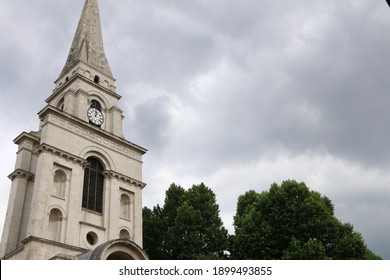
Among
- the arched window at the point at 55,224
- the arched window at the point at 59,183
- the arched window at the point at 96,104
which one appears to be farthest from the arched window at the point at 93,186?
the arched window at the point at 96,104

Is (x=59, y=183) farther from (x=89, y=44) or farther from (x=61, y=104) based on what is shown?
(x=89, y=44)

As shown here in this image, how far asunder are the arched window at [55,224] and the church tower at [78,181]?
2.8 inches

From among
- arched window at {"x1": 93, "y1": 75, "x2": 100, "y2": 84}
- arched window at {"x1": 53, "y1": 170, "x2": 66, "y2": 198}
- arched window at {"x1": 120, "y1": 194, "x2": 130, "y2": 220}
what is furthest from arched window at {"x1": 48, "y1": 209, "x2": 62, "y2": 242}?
arched window at {"x1": 93, "y1": 75, "x2": 100, "y2": 84}

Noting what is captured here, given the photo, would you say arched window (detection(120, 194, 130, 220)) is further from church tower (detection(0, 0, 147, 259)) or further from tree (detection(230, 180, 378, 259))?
tree (detection(230, 180, 378, 259))

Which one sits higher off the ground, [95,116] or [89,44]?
[89,44]

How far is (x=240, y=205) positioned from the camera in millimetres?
44500

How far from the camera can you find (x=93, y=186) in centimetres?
3600

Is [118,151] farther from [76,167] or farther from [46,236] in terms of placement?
[46,236]

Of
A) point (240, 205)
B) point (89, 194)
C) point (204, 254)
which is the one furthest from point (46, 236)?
point (240, 205)

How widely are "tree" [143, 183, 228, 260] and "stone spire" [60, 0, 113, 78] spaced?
14497 millimetres

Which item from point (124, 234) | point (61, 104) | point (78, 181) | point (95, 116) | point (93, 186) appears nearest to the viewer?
point (78, 181)

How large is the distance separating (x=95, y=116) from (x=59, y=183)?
8.39 meters

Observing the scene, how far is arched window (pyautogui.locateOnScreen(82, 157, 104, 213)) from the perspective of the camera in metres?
35.2

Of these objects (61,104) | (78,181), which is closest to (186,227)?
(78,181)
